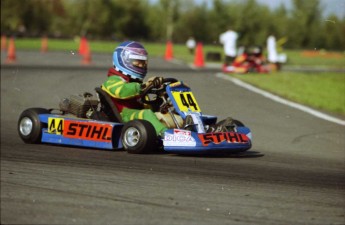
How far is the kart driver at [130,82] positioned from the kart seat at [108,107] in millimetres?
41

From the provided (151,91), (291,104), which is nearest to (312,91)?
(291,104)

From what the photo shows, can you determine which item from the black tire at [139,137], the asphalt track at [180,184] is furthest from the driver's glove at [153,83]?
the asphalt track at [180,184]

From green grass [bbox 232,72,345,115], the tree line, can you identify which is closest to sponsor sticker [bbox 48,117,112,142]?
green grass [bbox 232,72,345,115]

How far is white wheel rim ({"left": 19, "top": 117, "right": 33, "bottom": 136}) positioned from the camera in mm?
7816

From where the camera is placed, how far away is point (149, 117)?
704 cm

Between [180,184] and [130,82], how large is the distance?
153 centimetres

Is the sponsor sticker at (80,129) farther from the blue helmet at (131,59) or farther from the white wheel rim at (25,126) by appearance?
the blue helmet at (131,59)

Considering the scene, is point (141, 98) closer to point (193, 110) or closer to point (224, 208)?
point (193, 110)

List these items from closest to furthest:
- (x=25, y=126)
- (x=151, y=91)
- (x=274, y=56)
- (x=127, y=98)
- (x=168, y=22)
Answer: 1. (x=151, y=91)
2. (x=127, y=98)
3. (x=25, y=126)
4. (x=274, y=56)
5. (x=168, y=22)

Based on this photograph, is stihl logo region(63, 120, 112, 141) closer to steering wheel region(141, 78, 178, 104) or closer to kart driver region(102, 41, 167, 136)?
kart driver region(102, 41, 167, 136)

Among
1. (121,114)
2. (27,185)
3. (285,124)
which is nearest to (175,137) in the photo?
(121,114)

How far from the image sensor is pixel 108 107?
7293 millimetres

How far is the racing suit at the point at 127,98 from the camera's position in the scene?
21.6ft

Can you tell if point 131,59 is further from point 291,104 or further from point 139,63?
point 291,104
